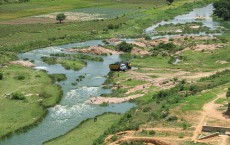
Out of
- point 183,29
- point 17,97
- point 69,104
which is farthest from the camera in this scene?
point 183,29

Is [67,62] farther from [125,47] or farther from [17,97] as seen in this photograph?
[17,97]

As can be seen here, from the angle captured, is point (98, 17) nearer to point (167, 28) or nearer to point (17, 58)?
point (167, 28)

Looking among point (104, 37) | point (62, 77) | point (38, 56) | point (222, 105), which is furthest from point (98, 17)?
point (222, 105)

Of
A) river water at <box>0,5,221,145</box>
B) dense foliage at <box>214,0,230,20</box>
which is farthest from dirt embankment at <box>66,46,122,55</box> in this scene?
dense foliage at <box>214,0,230,20</box>

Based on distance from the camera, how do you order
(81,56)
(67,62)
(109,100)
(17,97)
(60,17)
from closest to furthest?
(17,97) < (109,100) < (67,62) < (81,56) < (60,17)

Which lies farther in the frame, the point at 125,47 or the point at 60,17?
the point at 60,17

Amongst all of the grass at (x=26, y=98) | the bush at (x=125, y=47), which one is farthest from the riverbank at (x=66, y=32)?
the grass at (x=26, y=98)

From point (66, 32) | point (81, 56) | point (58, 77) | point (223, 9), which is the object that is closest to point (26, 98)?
point (58, 77)
